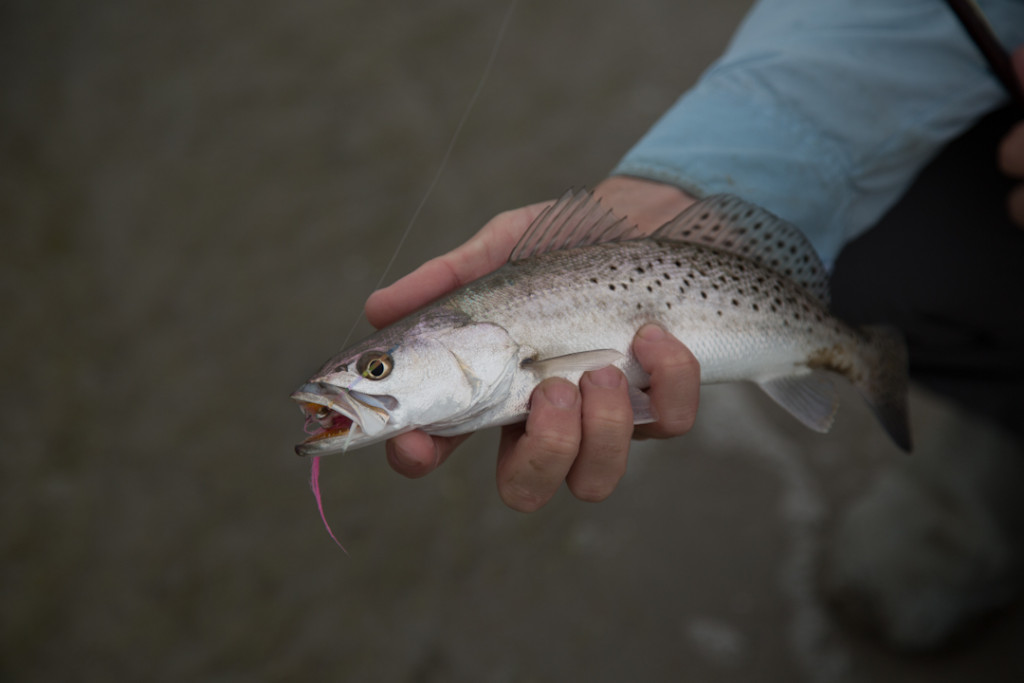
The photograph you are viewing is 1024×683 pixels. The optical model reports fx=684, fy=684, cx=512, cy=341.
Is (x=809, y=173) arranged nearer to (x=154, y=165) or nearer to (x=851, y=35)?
(x=851, y=35)

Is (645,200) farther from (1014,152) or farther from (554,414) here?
(1014,152)

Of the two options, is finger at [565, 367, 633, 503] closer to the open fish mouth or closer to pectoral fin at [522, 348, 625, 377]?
pectoral fin at [522, 348, 625, 377]

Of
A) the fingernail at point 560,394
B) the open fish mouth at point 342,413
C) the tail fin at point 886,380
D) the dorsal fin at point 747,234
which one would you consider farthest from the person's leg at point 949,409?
the open fish mouth at point 342,413

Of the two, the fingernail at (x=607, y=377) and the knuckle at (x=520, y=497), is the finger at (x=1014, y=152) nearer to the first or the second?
the fingernail at (x=607, y=377)

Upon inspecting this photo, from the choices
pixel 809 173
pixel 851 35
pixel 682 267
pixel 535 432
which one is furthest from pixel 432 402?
pixel 851 35

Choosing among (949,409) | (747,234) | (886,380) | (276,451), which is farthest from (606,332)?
(949,409)
